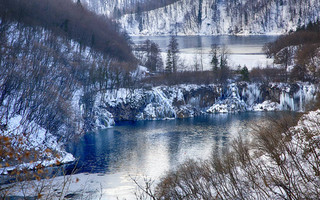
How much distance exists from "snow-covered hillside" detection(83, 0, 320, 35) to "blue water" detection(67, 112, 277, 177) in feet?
298

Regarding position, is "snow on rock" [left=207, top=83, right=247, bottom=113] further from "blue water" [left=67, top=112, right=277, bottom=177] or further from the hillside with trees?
the hillside with trees

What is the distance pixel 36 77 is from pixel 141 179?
22042 mm

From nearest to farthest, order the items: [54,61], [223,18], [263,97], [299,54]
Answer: [54,61], [263,97], [299,54], [223,18]

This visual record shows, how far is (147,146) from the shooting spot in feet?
108

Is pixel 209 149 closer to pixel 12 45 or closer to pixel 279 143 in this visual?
pixel 279 143

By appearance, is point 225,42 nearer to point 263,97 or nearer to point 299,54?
point 299,54

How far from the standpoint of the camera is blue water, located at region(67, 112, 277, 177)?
88.6 feet

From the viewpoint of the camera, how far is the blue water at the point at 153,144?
88.6 ft

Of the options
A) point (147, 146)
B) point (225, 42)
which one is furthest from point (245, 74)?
point (225, 42)

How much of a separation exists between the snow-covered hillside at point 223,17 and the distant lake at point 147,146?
90.7 metres

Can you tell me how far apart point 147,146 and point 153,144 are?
965 mm

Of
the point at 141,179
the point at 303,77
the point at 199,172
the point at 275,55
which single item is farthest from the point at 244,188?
the point at 275,55

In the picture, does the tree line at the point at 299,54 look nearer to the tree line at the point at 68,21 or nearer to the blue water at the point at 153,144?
the blue water at the point at 153,144

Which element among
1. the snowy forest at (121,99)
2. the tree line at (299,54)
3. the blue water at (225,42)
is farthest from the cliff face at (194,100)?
the blue water at (225,42)
